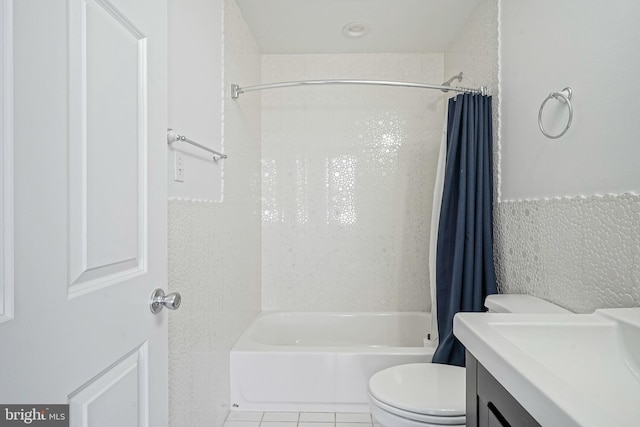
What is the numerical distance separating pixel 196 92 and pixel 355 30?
4.40 ft

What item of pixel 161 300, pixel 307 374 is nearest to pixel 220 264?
pixel 307 374

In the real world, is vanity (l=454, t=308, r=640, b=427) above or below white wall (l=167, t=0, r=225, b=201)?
below

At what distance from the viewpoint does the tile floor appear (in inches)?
74.5

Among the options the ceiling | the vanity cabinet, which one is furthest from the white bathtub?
the ceiling

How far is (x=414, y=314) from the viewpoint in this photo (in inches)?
104

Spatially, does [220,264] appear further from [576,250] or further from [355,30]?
[355,30]

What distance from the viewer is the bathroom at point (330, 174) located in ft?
1.98

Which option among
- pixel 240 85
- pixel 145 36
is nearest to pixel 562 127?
pixel 145 36

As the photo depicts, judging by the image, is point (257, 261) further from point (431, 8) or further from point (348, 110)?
point (431, 8)

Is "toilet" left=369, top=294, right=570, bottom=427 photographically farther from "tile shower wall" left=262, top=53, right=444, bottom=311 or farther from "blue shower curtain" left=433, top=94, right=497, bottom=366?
"tile shower wall" left=262, top=53, right=444, bottom=311

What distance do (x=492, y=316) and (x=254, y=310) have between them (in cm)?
185

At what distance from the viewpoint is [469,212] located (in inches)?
71.1

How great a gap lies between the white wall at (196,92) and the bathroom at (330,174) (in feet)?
0.04

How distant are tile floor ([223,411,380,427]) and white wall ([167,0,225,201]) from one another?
119 centimetres
